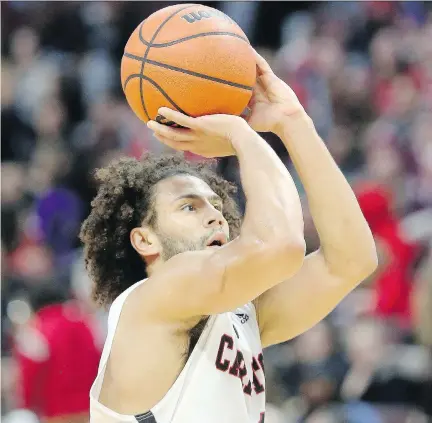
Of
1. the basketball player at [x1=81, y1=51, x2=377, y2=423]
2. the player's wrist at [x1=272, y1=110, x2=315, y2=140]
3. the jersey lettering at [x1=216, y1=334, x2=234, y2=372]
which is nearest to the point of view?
the basketball player at [x1=81, y1=51, x2=377, y2=423]

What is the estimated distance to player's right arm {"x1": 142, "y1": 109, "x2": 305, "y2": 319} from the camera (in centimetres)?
328

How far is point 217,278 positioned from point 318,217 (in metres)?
0.71

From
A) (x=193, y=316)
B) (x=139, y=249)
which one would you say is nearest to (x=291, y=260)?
(x=193, y=316)

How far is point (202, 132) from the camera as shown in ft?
11.5

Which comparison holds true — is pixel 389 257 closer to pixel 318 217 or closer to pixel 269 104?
pixel 318 217

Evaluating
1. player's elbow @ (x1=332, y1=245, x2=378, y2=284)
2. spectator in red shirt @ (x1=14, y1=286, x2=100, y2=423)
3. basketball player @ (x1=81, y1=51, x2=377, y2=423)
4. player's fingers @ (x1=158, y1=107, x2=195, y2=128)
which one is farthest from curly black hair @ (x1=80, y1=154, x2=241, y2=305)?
spectator in red shirt @ (x1=14, y1=286, x2=100, y2=423)

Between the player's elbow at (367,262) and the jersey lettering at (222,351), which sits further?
the player's elbow at (367,262)

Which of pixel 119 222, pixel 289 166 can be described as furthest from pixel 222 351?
pixel 289 166

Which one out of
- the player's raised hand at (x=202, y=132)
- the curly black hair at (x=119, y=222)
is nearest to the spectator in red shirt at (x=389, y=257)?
the curly black hair at (x=119, y=222)

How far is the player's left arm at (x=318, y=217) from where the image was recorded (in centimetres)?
382

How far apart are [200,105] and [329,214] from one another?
2.50 feet

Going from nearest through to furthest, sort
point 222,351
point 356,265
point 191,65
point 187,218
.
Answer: point 191,65, point 222,351, point 187,218, point 356,265

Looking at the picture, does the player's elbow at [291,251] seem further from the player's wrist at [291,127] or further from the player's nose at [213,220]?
the player's wrist at [291,127]

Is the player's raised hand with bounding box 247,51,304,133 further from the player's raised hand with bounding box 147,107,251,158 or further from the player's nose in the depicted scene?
the player's nose
